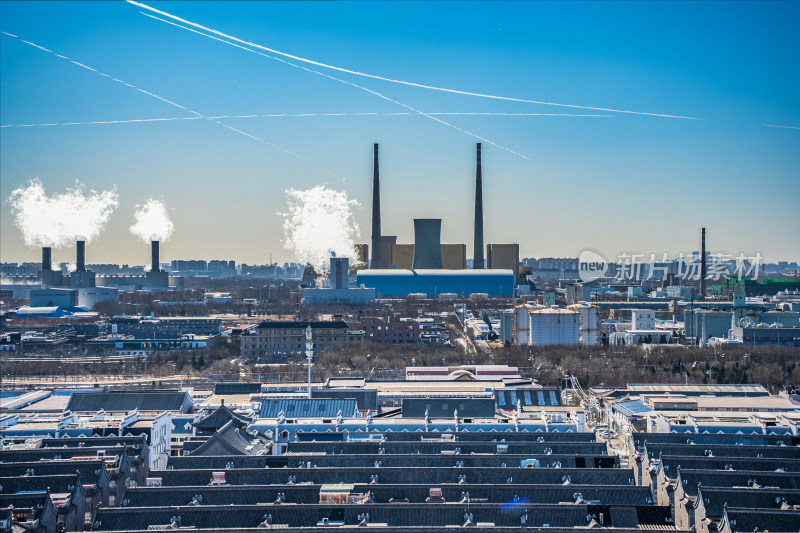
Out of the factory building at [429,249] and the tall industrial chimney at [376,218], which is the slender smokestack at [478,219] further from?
the tall industrial chimney at [376,218]

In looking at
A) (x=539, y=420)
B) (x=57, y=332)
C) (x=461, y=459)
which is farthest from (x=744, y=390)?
(x=57, y=332)

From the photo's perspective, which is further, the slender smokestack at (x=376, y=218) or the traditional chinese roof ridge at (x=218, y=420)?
the slender smokestack at (x=376, y=218)

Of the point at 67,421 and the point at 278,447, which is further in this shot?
the point at 67,421

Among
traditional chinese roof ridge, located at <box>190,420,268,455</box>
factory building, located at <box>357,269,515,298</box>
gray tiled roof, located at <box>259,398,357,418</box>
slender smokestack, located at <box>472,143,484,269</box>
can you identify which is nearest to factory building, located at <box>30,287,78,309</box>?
factory building, located at <box>357,269,515,298</box>

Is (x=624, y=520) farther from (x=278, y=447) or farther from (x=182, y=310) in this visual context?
(x=182, y=310)

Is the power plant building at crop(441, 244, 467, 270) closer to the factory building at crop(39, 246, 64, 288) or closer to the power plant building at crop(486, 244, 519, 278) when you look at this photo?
the power plant building at crop(486, 244, 519, 278)

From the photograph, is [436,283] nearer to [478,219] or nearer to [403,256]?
[478,219]

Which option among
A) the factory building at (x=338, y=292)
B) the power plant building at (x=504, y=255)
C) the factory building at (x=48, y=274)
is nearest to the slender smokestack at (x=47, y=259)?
the factory building at (x=48, y=274)
